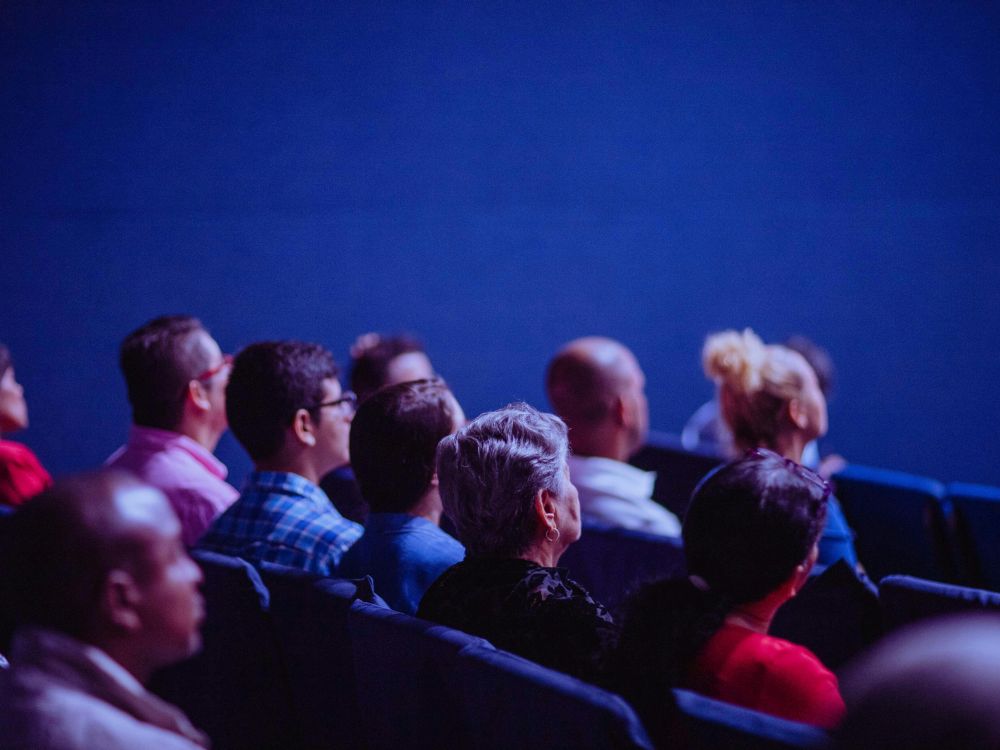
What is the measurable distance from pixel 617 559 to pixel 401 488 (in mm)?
640

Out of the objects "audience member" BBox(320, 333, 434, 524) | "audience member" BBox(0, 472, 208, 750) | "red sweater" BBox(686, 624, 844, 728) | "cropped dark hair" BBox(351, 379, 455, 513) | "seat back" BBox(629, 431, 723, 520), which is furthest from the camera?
"seat back" BBox(629, 431, 723, 520)

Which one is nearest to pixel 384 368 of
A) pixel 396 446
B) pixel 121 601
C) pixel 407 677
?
pixel 396 446

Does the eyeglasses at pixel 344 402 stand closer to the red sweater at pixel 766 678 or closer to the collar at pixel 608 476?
the collar at pixel 608 476

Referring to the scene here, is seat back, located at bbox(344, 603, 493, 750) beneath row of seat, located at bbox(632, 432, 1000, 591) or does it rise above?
beneath

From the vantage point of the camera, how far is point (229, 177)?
5125 millimetres

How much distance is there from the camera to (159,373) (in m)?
3.29

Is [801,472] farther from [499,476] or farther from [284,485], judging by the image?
[284,485]

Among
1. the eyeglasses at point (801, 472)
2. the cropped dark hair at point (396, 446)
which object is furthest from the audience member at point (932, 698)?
the cropped dark hair at point (396, 446)

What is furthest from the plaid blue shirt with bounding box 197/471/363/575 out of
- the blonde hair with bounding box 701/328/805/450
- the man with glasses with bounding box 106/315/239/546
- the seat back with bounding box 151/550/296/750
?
the blonde hair with bounding box 701/328/805/450

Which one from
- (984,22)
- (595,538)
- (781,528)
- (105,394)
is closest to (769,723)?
(781,528)

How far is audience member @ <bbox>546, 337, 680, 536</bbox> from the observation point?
10.5 feet

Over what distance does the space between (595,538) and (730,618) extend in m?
0.97

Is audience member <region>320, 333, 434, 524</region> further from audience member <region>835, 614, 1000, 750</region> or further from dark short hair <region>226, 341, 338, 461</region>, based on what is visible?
audience member <region>835, 614, 1000, 750</region>

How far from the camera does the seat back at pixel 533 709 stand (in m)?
1.43
